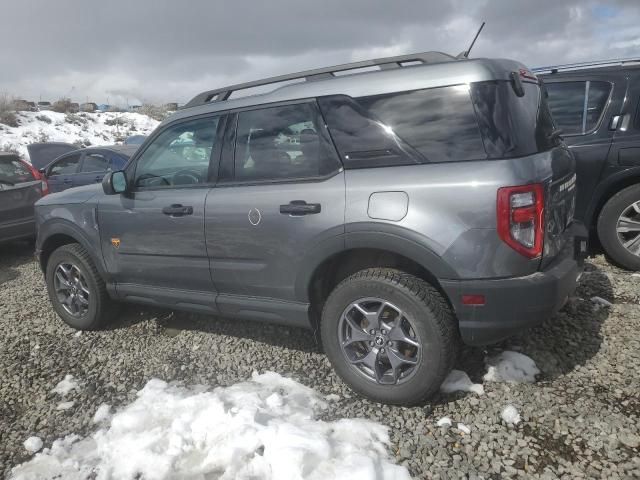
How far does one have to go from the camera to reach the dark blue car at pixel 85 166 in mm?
8297

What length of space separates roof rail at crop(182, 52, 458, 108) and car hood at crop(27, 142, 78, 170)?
1076 centimetres

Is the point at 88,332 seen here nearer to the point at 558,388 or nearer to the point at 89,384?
the point at 89,384

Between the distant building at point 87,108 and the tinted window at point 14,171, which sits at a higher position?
the distant building at point 87,108

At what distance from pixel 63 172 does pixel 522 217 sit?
29.5 ft

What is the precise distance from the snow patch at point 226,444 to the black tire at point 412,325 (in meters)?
0.23

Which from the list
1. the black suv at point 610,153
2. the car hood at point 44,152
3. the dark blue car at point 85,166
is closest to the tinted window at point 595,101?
the black suv at point 610,153

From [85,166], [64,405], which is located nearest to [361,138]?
[64,405]

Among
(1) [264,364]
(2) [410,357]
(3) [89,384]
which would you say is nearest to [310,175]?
(2) [410,357]

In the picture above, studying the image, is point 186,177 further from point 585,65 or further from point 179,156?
point 585,65

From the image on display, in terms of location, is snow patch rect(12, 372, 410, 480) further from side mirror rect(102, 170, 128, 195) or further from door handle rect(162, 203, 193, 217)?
side mirror rect(102, 170, 128, 195)

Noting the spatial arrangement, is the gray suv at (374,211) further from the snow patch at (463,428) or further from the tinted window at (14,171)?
the tinted window at (14,171)

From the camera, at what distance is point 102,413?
117 inches

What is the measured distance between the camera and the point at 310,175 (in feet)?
9.40

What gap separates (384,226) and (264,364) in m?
1.49
